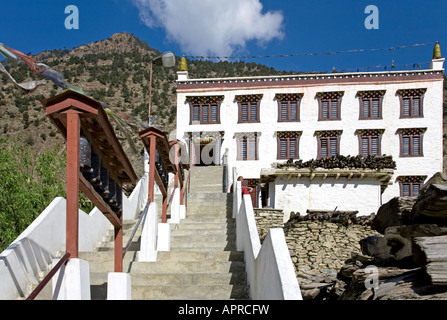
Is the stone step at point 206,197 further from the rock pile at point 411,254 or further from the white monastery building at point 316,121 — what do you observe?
the white monastery building at point 316,121

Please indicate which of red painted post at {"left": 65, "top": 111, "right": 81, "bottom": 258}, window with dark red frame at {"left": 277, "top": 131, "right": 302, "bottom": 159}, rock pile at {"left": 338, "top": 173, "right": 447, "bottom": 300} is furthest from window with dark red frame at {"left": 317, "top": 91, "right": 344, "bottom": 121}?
red painted post at {"left": 65, "top": 111, "right": 81, "bottom": 258}

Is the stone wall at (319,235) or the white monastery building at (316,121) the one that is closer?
the stone wall at (319,235)

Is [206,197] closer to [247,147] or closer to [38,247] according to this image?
[38,247]

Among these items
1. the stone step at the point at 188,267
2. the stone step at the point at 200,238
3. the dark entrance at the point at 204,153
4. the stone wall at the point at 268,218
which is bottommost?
the stone wall at the point at 268,218

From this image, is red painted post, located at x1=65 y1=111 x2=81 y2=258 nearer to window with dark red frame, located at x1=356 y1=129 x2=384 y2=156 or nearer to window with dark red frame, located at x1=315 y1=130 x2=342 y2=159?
window with dark red frame, located at x1=315 y1=130 x2=342 y2=159

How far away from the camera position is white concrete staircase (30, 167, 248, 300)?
7.98 m

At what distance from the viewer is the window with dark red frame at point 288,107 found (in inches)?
1265

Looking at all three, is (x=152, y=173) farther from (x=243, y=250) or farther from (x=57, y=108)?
(x=57, y=108)

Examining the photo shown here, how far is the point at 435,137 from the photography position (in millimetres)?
31062

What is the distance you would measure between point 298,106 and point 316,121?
4.86ft

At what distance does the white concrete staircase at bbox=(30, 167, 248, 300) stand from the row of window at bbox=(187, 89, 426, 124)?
66.0ft

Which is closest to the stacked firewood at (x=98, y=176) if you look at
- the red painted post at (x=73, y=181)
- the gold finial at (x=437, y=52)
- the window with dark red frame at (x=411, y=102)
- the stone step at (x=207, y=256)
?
the red painted post at (x=73, y=181)
